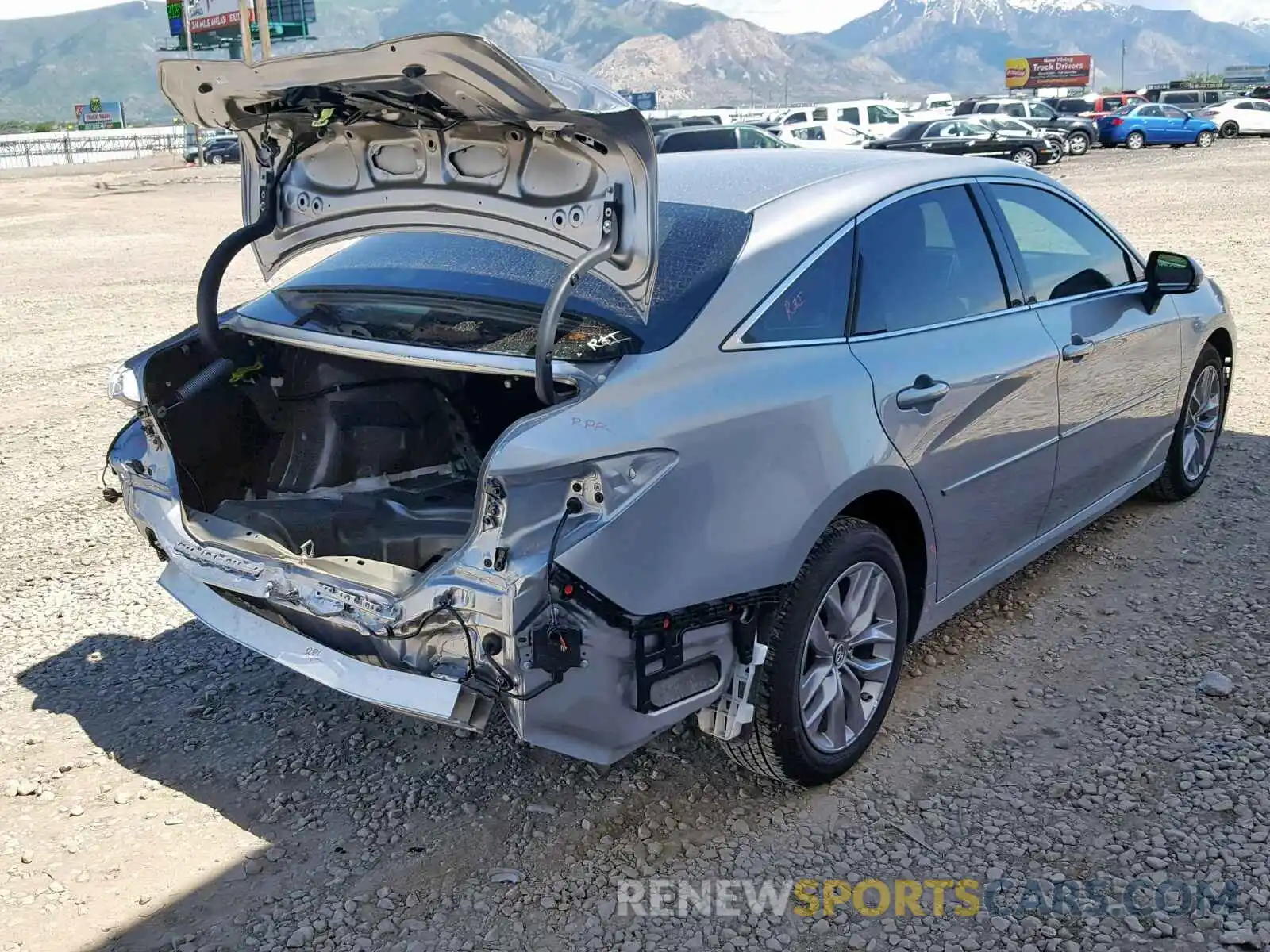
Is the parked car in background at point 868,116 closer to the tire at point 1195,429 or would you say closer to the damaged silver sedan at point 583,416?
the tire at point 1195,429

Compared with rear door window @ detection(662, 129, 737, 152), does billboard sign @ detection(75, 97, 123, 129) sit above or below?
below

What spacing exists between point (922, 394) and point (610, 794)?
149cm

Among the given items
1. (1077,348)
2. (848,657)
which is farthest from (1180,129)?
(848,657)

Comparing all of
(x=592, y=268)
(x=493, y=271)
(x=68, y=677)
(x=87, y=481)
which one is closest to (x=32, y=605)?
(x=68, y=677)

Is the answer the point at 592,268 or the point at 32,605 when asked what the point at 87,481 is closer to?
the point at 32,605

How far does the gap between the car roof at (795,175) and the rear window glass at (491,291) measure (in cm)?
15

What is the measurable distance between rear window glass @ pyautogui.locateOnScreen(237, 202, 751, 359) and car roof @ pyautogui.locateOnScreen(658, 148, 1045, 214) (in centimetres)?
15

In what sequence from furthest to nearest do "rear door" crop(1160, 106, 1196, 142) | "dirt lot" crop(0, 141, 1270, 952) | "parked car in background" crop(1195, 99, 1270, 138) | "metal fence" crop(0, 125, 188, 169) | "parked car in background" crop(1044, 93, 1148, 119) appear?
1. "metal fence" crop(0, 125, 188, 169)
2. "parked car in background" crop(1044, 93, 1148, 119)
3. "parked car in background" crop(1195, 99, 1270, 138)
4. "rear door" crop(1160, 106, 1196, 142)
5. "dirt lot" crop(0, 141, 1270, 952)

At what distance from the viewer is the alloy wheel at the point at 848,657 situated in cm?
325

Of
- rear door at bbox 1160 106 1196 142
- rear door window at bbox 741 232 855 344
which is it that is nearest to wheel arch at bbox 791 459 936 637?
rear door window at bbox 741 232 855 344

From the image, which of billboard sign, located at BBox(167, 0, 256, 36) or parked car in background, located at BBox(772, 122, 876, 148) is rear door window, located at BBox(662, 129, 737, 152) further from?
billboard sign, located at BBox(167, 0, 256, 36)

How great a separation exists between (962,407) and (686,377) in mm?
1150

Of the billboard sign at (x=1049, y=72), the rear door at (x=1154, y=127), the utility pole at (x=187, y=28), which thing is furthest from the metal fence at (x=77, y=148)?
the billboard sign at (x=1049, y=72)

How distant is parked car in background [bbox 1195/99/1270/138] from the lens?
3912 centimetres
